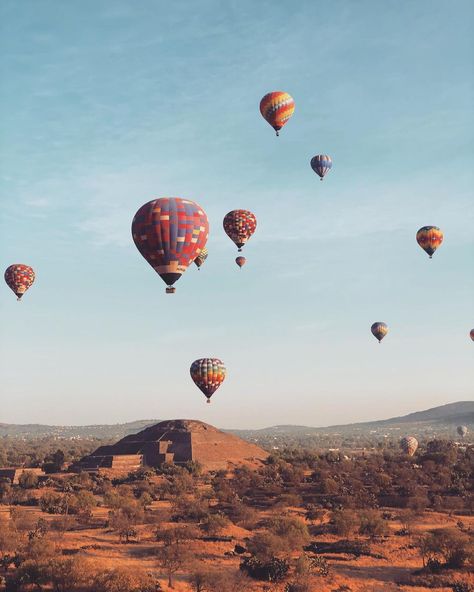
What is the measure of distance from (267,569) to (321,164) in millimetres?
44223

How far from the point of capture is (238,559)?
119ft

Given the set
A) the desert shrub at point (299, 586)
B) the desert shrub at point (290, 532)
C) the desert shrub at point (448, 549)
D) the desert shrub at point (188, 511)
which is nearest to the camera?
the desert shrub at point (299, 586)

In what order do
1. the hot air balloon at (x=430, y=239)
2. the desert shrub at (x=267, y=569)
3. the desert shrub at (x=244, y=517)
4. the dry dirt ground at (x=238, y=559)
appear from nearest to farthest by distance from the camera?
the dry dirt ground at (x=238, y=559) < the desert shrub at (x=267, y=569) < the desert shrub at (x=244, y=517) < the hot air balloon at (x=430, y=239)

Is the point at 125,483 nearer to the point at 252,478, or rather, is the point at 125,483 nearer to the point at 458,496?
the point at 252,478

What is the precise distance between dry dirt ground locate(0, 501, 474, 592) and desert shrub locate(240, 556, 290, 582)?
3.03 ft

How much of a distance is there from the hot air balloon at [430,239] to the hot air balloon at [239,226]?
21.0 metres

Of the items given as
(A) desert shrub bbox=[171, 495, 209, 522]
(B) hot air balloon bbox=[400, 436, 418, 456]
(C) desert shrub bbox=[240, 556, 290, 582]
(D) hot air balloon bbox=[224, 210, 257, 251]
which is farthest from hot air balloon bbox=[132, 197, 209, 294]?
(B) hot air balloon bbox=[400, 436, 418, 456]

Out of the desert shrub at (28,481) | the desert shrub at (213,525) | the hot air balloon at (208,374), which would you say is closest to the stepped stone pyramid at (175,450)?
the desert shrub at (28,481)

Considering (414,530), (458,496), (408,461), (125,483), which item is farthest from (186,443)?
(414,530)

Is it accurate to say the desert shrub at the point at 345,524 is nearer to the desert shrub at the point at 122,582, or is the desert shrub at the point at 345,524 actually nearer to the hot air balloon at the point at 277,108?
the desert shrub at the point at 122,582

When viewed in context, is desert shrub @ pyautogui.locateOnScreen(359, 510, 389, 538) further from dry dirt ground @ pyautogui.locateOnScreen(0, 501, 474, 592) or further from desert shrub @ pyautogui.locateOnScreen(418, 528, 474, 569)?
desert shrub @ pyautogui.locateOnScreen(418, 528, 474, 569)

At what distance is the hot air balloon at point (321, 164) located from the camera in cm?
6397

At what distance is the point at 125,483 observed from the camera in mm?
74125

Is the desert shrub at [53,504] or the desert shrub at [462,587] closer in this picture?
the desert shrub at [462,587]
